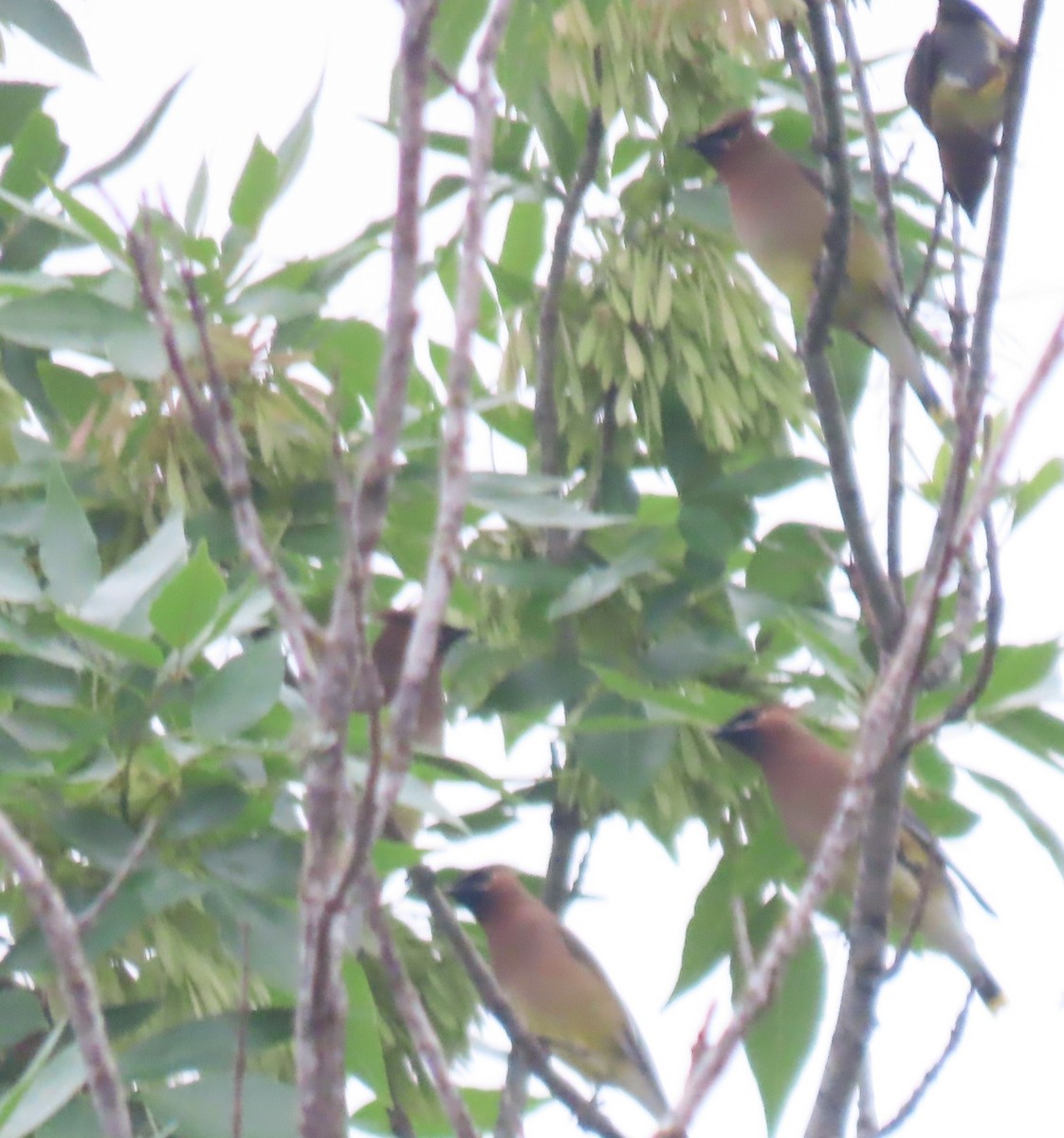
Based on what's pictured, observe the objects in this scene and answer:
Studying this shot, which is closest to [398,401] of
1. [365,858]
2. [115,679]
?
[365,858]

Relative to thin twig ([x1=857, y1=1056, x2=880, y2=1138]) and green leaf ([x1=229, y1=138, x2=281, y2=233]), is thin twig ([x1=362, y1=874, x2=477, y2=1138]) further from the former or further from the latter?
green leaf ([x1=229, y1=138, x2=281, y2=233])

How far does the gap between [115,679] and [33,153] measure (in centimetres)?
112

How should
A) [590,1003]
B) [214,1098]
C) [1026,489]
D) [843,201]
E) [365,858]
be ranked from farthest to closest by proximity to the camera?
[590,1003] < [1026,489] < [843,201] < [214,1098] < [365,858]

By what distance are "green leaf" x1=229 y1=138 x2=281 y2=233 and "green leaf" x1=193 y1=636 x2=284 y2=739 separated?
83 centimetres

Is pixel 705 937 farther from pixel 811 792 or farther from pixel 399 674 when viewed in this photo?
pixel 399 674

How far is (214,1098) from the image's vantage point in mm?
2076

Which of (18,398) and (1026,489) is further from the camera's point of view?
(18,398)

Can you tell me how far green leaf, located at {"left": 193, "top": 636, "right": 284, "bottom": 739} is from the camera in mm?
2041

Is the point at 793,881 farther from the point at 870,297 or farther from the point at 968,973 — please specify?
the point at 870,297

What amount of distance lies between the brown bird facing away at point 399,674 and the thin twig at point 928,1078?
1.03 meters

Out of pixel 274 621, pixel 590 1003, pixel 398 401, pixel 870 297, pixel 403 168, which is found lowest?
pixel 590 1003

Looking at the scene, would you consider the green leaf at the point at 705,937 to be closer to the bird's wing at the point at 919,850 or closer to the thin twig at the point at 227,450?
the bird's wing at the point at 919,850

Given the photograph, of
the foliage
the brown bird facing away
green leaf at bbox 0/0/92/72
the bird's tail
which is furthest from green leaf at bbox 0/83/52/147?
the bird's tail

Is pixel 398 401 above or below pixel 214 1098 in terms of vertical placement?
above
